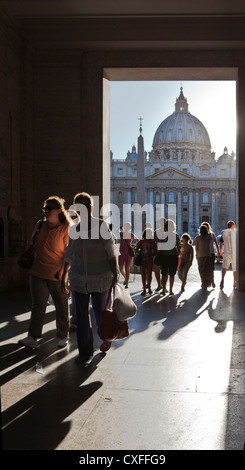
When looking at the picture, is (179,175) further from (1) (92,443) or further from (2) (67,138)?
(1) (92,443)

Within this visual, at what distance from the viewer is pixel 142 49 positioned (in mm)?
10492

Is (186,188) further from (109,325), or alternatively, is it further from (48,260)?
(109,325)

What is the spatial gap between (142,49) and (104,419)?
8798 millimetres

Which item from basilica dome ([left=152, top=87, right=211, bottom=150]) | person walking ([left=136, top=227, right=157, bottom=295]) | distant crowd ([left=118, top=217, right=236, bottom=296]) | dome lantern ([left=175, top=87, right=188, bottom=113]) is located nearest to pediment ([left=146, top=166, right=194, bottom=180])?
basilica dome ([left=152, top=87, right=211, bottom=150])

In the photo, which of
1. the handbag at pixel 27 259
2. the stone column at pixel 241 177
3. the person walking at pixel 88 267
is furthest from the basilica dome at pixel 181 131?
the person walking at pixel 88 267

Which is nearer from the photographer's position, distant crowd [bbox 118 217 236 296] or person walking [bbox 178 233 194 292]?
distant crowd [bbox 118 217 236 296]

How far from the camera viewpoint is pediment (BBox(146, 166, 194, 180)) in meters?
96.4

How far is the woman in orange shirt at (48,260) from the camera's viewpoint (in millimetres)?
5055

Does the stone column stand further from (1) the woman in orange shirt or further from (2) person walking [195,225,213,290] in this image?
A: (1) the woman in orange shirt

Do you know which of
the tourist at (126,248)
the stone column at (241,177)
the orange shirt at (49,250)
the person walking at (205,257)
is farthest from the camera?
the tourist at (126,248)

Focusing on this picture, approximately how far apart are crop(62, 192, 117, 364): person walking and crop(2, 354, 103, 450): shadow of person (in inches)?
15.0

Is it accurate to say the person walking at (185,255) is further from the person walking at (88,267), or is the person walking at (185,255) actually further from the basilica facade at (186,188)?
the basilica facade at (186,188)
